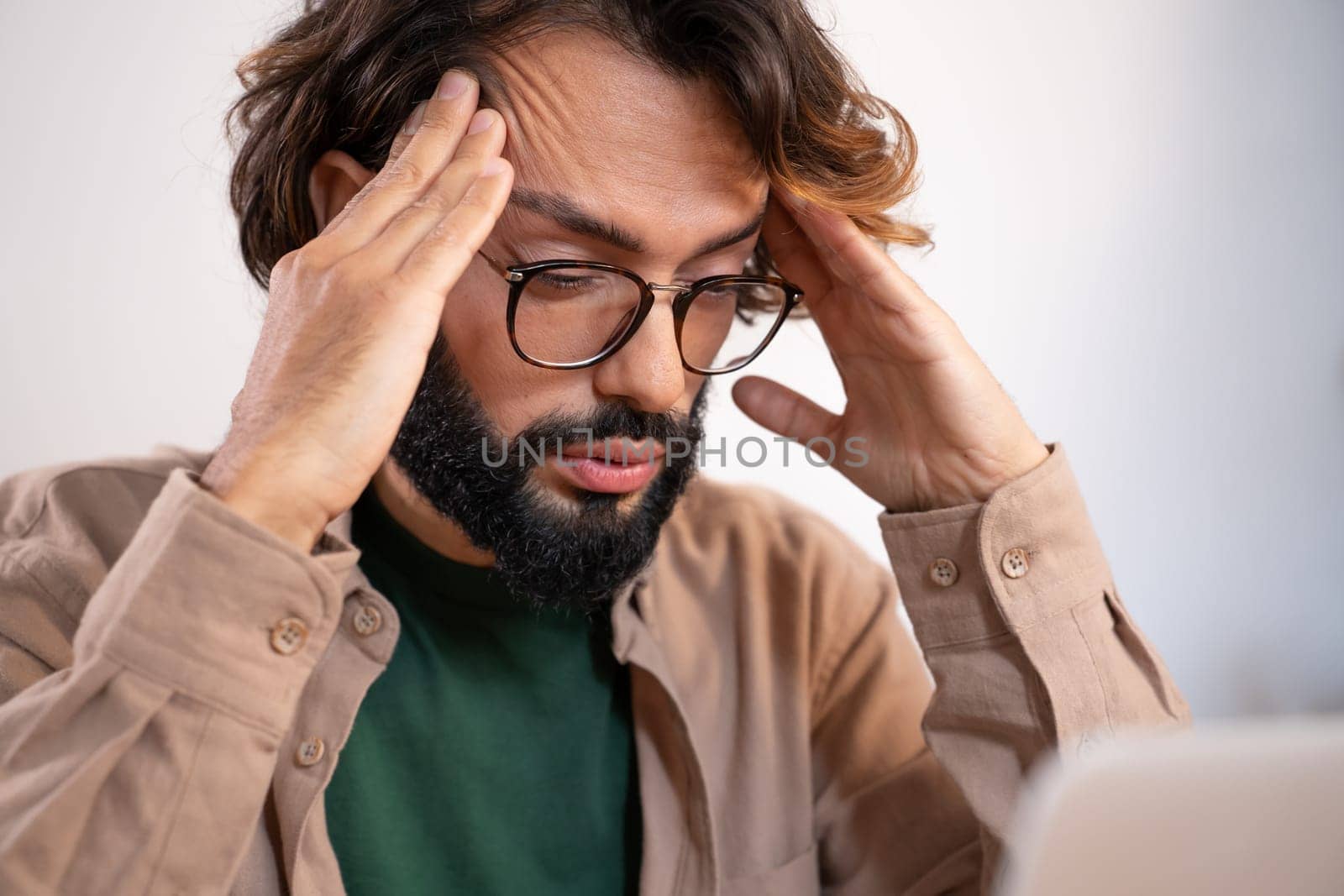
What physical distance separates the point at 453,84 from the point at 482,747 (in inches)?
29.5

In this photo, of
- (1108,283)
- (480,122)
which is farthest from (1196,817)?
(1108,283)

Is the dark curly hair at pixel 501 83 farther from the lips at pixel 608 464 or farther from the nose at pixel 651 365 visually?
the lips at pixel 608 464

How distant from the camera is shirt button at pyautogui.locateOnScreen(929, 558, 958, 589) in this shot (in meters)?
1.21

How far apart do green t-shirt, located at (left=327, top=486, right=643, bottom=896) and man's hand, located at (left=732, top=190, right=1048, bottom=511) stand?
1.42ft

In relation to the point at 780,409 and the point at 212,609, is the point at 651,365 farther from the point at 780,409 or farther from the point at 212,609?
the point at 212,609

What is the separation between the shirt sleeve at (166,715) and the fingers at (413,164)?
280mm

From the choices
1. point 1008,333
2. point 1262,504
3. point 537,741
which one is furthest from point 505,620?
point 1262,504

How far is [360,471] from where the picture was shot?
95 cm

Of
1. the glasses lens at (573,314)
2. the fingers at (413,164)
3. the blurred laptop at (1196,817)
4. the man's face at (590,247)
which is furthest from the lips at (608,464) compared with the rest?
the blurred laptop at (1196,817)

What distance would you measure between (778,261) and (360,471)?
661 millimetres

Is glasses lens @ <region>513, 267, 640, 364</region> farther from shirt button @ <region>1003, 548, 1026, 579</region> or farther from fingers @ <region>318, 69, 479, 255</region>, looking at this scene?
shirt button @ <region>1003, 548, 1026, 579</region>

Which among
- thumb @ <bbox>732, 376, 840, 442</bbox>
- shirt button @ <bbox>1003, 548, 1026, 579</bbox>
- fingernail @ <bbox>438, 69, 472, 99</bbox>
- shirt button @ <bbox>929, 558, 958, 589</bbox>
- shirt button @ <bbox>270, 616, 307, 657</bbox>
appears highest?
fingernail @ <bbox>438, 69, 472, 99</bbox>

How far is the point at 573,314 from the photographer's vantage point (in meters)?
1.15

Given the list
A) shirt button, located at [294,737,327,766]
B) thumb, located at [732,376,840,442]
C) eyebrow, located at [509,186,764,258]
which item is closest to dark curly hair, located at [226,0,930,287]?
eyebrow, located at [509,186,764,258]
